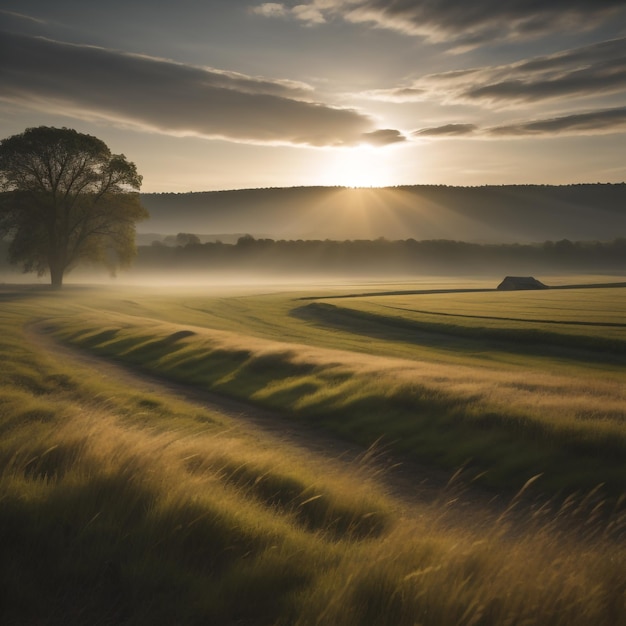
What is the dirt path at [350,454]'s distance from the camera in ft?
34.6

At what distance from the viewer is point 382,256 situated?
18050 cm

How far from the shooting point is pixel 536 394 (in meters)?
17.2

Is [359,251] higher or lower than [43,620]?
higher

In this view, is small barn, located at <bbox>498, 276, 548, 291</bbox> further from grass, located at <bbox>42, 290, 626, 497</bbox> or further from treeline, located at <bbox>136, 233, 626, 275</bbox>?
treeline, located at <bbox>136, 233, 626, 275</bbox>

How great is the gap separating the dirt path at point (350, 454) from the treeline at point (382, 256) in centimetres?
14191

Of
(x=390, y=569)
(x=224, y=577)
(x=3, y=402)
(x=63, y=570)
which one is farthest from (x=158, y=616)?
(x=3, y=402)

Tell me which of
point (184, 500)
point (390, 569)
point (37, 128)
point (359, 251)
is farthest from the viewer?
point (359, 251)

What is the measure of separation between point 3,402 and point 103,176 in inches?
2282

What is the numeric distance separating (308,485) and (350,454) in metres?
6.33

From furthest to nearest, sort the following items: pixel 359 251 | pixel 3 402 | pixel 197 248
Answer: pixel 359 251, pixel 197 248, pixel 3 402

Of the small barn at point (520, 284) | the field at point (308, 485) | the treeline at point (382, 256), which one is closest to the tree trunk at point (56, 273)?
the field at point (308, 485)

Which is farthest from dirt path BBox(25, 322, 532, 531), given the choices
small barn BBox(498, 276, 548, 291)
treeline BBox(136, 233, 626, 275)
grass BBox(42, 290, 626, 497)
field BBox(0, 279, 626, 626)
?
treeline BBox(136, 233, 626, 275)

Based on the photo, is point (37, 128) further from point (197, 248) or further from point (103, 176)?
point (197, 248)

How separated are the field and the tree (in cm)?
3832
